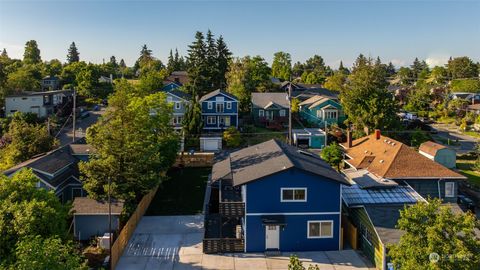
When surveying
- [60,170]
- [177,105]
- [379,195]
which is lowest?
[379,195]

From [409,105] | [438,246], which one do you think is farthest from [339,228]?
[409,105]

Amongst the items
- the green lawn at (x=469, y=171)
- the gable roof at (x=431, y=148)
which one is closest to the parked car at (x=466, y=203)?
the green lawn at (x=469, y=171)

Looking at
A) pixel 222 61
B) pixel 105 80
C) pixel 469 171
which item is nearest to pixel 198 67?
pixel 222 61

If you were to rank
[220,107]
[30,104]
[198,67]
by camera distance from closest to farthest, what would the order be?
[220,107] → [30,104] → [198,67]

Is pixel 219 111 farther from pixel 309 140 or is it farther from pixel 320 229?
pixel 320 229

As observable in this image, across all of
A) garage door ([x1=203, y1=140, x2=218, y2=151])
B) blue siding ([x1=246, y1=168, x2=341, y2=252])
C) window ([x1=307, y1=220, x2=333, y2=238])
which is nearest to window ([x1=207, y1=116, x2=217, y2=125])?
garage door ([x1=203, y1=140, x2=218, y2=151])

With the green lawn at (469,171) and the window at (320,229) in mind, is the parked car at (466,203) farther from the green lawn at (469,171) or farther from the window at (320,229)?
the window at (320,229)

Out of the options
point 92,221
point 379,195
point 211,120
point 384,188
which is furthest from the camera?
point 211,120

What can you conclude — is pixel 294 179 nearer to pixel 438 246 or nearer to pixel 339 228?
pixel 339 228

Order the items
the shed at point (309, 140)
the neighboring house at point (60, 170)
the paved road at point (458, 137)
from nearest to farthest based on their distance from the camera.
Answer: the neighboring house at point (60, 170) < the shed at point (309, 140) < the paved road at point (458, 137)
